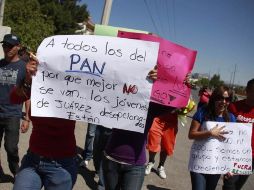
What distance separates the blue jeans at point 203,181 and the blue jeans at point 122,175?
0.86m

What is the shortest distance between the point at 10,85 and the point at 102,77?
2146mm

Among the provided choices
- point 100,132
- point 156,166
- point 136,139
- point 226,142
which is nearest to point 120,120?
point 136,139

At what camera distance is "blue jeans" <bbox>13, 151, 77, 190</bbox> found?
281 centimetres

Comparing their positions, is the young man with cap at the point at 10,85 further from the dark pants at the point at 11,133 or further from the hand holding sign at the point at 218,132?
the hand holding sign at the point at 218,132

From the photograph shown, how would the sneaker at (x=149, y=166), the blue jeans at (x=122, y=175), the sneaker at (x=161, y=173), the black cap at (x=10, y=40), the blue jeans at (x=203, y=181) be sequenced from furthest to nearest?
the sneaker at (x=149, y=166) < the sneaker at (x=161, y=173) < the black cap at (x=10, y=40) < the blue jeans at (x=203, y=181) < the blue jeans at (x=122, y=175)

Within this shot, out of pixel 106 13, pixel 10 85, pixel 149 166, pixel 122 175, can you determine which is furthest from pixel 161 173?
pixel 106 13

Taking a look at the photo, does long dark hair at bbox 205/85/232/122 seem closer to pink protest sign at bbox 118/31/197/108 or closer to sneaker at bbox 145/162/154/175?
pink protest sign at bbox 118/31/197/108

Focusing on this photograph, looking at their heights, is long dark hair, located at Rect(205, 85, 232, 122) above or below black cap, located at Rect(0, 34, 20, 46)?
below

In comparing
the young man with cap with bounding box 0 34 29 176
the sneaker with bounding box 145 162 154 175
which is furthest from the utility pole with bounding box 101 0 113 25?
the young man with cap with bounding box 0 34 29 176

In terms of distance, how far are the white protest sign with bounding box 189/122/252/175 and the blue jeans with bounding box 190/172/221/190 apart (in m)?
0.06

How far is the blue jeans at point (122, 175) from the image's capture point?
10.7 ft

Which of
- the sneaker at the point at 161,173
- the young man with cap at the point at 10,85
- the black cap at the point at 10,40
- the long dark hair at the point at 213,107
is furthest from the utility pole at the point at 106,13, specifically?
the long dark hair at the point at 213,107

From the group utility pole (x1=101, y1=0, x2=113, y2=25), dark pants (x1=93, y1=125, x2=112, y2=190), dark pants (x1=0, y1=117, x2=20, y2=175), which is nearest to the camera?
dark pants (x1=0, y1=117, x2=20, y2=175)

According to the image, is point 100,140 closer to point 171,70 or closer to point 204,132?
point 204,132
